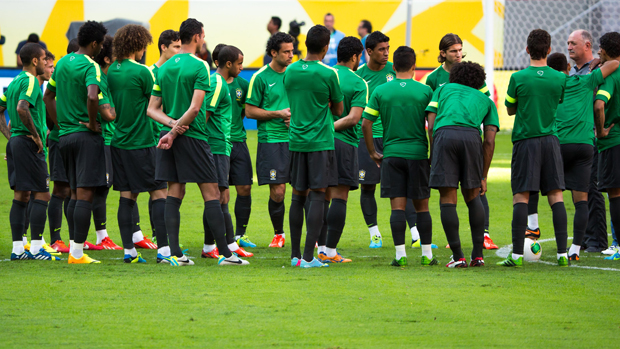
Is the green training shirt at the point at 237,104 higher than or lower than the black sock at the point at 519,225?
higher

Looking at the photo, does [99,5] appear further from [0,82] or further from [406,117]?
[406,117]

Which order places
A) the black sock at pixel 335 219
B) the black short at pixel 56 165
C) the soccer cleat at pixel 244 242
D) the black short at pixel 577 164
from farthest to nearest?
the soccer cleat at pixel 244 242, the black short at pixel 56 165, the black short at pixel 577 164, the black sock at pixel 335 219

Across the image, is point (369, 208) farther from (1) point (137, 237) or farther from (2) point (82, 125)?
(2) point (82, 125)

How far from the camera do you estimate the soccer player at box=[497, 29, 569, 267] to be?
21.8 feet

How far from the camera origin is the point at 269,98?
8156 millimetres

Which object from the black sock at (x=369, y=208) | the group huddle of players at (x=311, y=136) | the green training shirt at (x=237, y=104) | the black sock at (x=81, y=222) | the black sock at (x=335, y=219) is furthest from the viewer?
the black sock at (x=369, y=208)

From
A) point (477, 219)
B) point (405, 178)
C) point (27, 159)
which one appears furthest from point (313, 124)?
point (27, 159)

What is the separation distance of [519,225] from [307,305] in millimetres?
2495

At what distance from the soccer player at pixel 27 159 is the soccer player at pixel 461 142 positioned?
147 inches

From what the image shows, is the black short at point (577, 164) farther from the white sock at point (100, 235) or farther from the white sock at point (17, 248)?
the white sock at point (17, 248)

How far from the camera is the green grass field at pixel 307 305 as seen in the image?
427 centimetres

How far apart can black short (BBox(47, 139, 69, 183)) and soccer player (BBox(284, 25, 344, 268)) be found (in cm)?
254

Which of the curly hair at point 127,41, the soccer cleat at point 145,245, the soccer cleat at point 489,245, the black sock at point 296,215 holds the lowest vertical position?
the soccer cleat at point 145,245

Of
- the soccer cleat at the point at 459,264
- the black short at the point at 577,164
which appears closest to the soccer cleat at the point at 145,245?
the soccer cleat at the point at 459,264
